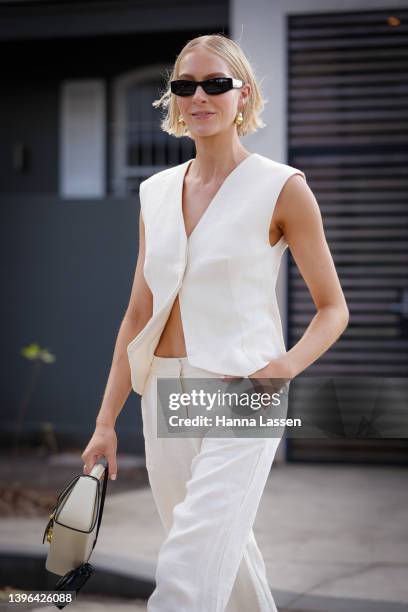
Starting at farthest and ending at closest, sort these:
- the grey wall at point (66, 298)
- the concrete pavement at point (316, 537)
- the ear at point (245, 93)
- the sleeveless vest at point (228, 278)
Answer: the grey wall at point (66, 298) → the concrete pavement at point (316, 537) → the ear at point (245, 93) → the sleeveless vest at point (228, 278)

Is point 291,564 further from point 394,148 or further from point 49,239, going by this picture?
point 49,239

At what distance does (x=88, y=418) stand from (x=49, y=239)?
1.51m

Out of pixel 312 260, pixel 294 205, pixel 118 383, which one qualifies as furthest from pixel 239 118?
pixel 118 383

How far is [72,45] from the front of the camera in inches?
426

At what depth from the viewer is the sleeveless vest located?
2.80m

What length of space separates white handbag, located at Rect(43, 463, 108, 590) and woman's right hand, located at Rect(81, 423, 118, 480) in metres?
0.14

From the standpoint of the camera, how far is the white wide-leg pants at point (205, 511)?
8.69 feet

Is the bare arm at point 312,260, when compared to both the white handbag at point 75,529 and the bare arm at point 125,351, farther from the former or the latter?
the white handbag at point 75,529

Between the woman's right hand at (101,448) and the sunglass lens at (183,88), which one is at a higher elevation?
the sunglass lens at (183,88)

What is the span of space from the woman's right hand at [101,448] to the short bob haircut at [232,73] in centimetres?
86

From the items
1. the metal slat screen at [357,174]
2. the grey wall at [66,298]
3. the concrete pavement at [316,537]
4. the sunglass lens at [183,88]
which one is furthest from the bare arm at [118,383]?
the grey wall at [66,298]

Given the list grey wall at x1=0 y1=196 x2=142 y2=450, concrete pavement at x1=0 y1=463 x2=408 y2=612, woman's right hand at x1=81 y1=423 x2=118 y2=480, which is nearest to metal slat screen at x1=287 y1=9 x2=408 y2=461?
concrete pavement at x1=0 y1=463 x2=408 y2=612

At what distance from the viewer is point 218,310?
2.82 meters

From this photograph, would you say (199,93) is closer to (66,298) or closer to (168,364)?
(168,364)
